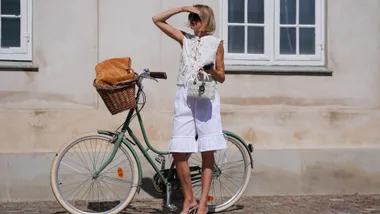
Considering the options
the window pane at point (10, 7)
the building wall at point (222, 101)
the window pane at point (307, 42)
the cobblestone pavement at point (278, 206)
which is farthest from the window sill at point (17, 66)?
the window pane at point (307, 42)

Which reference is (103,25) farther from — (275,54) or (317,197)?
(317,197)

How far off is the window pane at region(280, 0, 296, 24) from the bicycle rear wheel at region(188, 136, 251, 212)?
2108 millimetres

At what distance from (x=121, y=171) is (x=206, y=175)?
0.73 metres

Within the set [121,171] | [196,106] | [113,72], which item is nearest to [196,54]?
[196,106]

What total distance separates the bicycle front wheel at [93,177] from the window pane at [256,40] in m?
2.32

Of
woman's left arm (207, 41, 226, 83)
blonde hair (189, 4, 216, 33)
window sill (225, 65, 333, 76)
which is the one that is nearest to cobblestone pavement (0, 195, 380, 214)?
window sill (225, 65, 333, 76)

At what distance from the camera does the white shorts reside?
5816mm

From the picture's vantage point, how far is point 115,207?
6.02 m

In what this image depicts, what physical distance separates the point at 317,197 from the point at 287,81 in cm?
132

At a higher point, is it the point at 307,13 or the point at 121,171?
the point at 307,13

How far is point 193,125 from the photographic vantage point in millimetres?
5859

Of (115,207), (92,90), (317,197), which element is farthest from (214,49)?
(317,197)

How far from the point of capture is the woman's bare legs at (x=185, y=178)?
5922mm

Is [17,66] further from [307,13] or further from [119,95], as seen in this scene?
[307,13]
